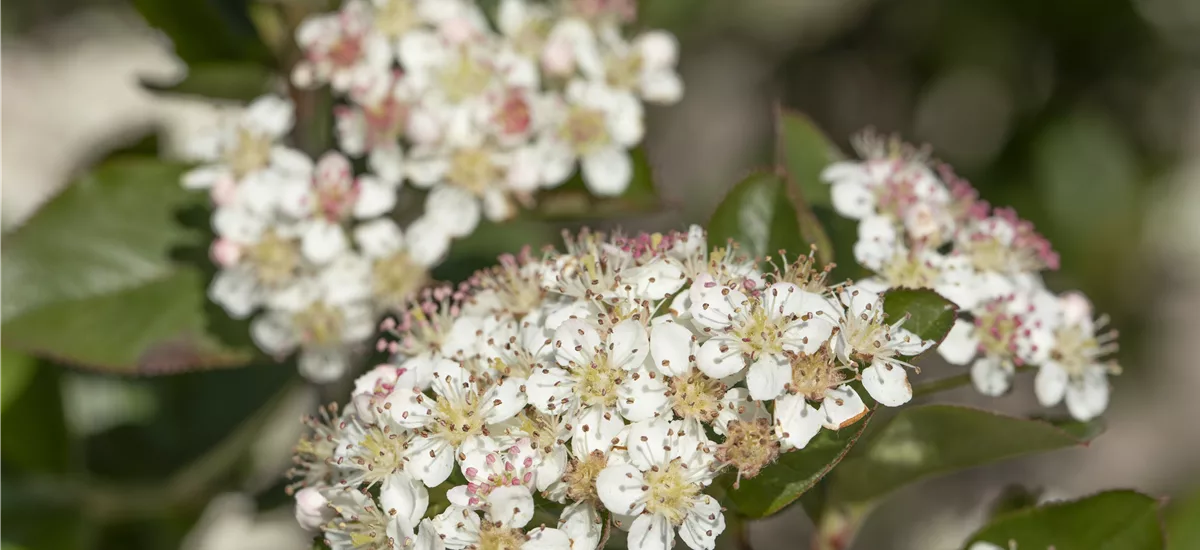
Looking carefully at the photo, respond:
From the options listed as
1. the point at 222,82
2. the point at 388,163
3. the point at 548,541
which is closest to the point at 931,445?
the point at 548,541

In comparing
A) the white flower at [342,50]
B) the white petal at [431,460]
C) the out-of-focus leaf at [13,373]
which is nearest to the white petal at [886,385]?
the white petal at [431,460]

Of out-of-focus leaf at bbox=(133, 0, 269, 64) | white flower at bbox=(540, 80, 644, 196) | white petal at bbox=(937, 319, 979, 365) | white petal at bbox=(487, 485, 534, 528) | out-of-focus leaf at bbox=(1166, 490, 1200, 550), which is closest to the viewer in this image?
white petal at bbox=(487, 485, 534, 528)

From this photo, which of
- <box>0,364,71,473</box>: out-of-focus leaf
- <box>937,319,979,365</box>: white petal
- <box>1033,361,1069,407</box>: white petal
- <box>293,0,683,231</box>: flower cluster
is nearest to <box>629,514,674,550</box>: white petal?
<box>937,319,979,365</box>: white petal

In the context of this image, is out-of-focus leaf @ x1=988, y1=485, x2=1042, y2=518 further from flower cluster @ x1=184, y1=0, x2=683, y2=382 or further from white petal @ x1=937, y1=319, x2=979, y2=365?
flower cluster @ x1=184, y1=0, x2=683, y2=382

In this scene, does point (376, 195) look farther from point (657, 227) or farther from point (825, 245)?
point (657, 227)

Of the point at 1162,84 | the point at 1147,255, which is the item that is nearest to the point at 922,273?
the point at 1147,255

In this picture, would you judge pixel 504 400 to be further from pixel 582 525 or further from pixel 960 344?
pixel 960 344

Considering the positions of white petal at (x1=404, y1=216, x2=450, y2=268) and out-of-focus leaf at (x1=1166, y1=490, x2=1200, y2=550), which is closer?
out-of-focus leaf at (x1=1166, y1=490, x2=1200, y2=550)

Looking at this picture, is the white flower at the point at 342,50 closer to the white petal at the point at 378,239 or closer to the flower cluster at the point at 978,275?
the white petal at the point at 378,239
